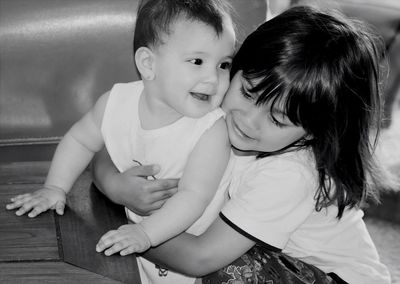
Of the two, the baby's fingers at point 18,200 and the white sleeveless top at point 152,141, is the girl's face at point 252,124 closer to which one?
the white sleeveless top at point 152,141

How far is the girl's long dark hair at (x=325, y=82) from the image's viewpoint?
117cm

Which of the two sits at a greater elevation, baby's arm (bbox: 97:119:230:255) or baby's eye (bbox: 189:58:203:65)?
baby's eye (bbox: 189:58:203:65)

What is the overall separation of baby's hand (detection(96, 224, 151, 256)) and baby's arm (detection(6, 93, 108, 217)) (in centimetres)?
18

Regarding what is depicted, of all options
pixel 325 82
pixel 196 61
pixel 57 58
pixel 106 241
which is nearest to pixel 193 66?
pixel 196 61

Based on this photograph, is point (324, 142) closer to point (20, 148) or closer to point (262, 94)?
point (262, 94)

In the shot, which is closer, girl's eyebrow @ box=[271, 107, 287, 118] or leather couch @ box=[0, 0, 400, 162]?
girl's eyebrow @ box=[271, 107, 287, 118]

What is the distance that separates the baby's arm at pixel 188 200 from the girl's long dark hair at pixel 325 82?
0.11 metres

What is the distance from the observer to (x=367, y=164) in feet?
4.36

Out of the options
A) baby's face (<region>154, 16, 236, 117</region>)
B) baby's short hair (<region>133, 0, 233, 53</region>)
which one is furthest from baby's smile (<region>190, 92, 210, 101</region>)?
baby's short hair (<region>133, 0, 233, 53</region>)

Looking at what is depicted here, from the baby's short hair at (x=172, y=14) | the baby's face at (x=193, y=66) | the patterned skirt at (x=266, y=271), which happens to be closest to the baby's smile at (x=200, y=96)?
the baby's face at (x=193, y=66)

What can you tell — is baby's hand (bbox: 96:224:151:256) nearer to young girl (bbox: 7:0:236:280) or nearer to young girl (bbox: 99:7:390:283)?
young girl (bbox: 7:0:236:280)

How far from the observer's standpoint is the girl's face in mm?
1201

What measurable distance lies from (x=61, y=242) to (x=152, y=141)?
0.29m

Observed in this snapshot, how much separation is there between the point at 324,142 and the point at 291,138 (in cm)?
7
